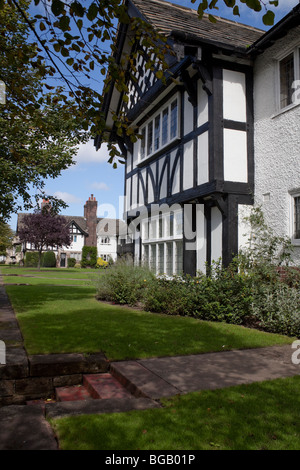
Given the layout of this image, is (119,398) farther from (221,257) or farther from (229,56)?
(229,56)

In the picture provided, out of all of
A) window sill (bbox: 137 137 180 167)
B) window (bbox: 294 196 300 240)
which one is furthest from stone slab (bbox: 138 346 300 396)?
window sill (bbox: 137 137 180 167)

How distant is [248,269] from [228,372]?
4.29 m

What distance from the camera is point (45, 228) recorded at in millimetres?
38625

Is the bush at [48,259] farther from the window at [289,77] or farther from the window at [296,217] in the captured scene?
the window at [296,217]

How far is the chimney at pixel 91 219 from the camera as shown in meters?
57.2

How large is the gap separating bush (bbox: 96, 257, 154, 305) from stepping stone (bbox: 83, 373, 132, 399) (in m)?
5.70

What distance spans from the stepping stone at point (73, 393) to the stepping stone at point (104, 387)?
0.05 m

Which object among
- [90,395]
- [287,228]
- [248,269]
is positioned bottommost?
[90,395]

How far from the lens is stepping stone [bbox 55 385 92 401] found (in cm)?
386

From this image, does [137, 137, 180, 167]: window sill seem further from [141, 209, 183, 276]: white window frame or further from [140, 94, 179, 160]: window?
[141, 209, 183, 276]: white window frame

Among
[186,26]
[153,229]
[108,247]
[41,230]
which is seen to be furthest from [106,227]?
[186,26]

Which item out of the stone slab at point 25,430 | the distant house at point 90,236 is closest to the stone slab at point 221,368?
the stone slab at point 25,430
